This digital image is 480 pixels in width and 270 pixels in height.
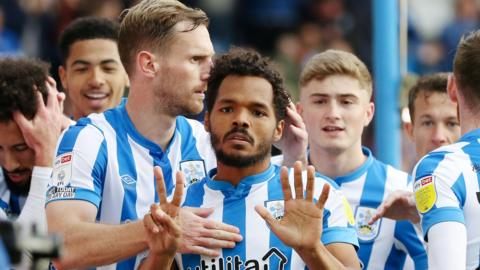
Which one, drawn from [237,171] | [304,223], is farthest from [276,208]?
A: [304,223]

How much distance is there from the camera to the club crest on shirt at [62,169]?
455cm

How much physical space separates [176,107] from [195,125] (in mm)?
406

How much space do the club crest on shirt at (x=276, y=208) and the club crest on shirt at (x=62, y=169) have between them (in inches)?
36.6

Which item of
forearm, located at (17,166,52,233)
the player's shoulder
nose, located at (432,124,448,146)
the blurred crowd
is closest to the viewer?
the player's shoulder

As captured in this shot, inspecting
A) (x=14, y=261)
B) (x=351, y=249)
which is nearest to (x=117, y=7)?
(x=351, y=249)

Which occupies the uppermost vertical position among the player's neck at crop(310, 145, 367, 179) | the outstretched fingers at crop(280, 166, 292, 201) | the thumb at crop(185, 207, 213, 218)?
the player's neck at crop(310, 145, 367, 179)

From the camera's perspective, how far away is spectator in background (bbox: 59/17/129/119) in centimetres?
624

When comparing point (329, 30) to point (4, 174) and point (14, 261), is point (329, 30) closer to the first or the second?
point (4, 174)

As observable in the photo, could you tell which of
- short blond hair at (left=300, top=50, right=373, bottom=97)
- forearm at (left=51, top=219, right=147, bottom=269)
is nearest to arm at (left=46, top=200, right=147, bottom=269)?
forearm at (left=51, top=219, right=147, bottom=269)

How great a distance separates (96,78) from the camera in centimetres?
624

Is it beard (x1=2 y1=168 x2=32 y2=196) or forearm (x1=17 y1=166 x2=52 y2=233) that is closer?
forearm (x1=17 y1=166 x2=52 y2=233)

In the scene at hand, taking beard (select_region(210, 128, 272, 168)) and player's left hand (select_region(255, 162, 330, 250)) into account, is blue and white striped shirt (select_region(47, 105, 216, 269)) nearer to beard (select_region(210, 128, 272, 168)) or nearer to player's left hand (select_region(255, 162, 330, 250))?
beard (select_region(210, 128, 272, 168))

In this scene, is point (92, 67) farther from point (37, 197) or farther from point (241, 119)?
point (241, 119)

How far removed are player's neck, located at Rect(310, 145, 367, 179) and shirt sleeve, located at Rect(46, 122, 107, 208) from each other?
158 cm
